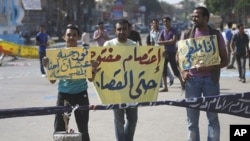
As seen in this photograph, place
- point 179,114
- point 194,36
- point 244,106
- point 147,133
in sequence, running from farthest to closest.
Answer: point 179,114, point 147,133, point 194,36, point 244,106

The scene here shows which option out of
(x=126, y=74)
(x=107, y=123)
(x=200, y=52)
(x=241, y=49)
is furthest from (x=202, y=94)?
(x=241, y=49)

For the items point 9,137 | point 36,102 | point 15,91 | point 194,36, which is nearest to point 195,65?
point 194,36

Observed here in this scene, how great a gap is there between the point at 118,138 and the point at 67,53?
3.86 feet

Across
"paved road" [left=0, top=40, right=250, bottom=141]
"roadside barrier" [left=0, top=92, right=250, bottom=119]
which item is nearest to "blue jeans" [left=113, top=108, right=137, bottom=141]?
"roadside barrier" [left=0, top=92, right=250, bottom=119]

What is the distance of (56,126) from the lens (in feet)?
19.3

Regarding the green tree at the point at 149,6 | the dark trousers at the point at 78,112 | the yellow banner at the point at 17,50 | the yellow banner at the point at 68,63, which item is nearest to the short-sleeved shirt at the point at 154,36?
the yellow banner at the point at 68,63

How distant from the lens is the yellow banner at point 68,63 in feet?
19.6

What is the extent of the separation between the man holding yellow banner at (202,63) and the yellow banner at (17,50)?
2181 centimetres

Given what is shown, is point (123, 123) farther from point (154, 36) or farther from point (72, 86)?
point (154, 36)

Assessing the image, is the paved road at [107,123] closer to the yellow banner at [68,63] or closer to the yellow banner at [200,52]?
the yellow banner at [200,52]

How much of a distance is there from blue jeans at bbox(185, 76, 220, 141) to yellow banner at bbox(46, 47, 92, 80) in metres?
1.19

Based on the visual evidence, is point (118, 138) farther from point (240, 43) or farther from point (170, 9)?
point (170, 9)

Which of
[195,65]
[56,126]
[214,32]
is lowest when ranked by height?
[56,126]

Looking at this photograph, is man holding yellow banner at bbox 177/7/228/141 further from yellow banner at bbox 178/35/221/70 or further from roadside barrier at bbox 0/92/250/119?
roadside barrier at bbox 0/92/250/119
